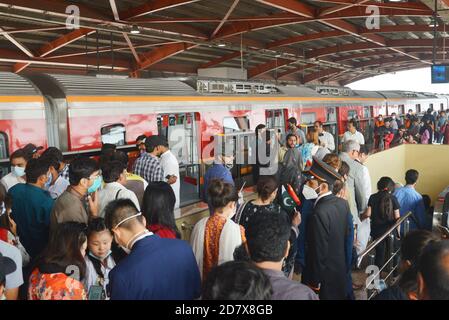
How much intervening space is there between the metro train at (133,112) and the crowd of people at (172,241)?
0.47 metres

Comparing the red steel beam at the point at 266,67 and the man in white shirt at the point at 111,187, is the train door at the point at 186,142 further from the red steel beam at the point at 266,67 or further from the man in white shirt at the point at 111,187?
the red steel beam at the point at 266,67

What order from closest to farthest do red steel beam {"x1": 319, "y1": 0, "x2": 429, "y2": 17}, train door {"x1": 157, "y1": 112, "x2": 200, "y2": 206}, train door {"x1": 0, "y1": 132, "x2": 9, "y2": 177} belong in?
train door {"x1": 0, "y1": 132, "x2": 9, "y2": 177}, train door {"x1": 157, "y1": 112, "x2": 200, "y2": 206}, red steel beam {"x1": 319, "y1": 0, "x2": 429, "y2": 17}

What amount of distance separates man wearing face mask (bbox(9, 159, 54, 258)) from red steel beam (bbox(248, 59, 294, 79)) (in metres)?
20.5

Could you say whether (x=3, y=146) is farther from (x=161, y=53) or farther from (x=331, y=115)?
(x=161, y=53)

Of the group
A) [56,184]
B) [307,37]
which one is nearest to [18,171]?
[56,184]

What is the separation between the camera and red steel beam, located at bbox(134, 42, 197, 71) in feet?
54.9

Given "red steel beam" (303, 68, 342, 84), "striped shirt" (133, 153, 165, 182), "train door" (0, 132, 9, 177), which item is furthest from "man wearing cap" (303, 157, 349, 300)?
"red steel beam" (303, 68, 342, 84)

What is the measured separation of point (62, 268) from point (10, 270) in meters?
0.51

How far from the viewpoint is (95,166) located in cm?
369

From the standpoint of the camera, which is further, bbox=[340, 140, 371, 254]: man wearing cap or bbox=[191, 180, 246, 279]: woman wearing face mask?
bbox=[340, 140, 371, 254]: man wearing cap

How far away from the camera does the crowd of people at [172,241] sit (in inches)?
85.4

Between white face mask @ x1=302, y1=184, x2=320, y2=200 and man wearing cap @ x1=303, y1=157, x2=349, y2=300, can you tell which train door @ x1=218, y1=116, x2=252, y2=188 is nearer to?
white face mask @ x1=302, y1=184, x2=320, y2=200
